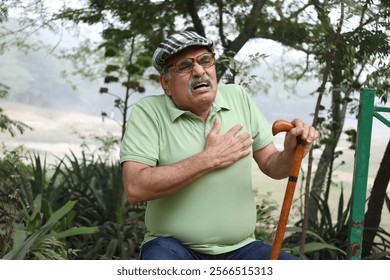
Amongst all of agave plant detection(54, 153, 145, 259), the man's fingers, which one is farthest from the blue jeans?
agave plant detection(54, 153, 145, 259)

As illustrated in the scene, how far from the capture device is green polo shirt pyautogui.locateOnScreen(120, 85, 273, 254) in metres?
1.93

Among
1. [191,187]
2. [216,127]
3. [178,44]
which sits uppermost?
[178,44]

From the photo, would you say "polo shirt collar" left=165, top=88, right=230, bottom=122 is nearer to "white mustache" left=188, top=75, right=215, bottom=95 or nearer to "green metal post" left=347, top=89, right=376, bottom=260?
"white mustache" left=188, top=75, right=215, bottom=95

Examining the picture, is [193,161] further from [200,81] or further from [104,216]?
[104,216]

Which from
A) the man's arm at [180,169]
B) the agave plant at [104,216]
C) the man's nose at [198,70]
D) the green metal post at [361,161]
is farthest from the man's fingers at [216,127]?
the agave plant at [104,216]

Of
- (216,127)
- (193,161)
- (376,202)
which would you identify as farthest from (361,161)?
(376,202)

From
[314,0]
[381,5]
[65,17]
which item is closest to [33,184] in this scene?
[65,17]

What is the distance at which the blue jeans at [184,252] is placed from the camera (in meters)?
1.90

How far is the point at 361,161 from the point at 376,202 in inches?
53.9

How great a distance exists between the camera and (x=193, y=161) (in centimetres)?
186

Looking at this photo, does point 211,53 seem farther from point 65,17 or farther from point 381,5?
point 65,17

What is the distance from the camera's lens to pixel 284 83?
18.7 feet

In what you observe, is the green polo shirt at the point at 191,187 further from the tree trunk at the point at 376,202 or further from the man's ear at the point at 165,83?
the tree trunk at the point at 376,202
